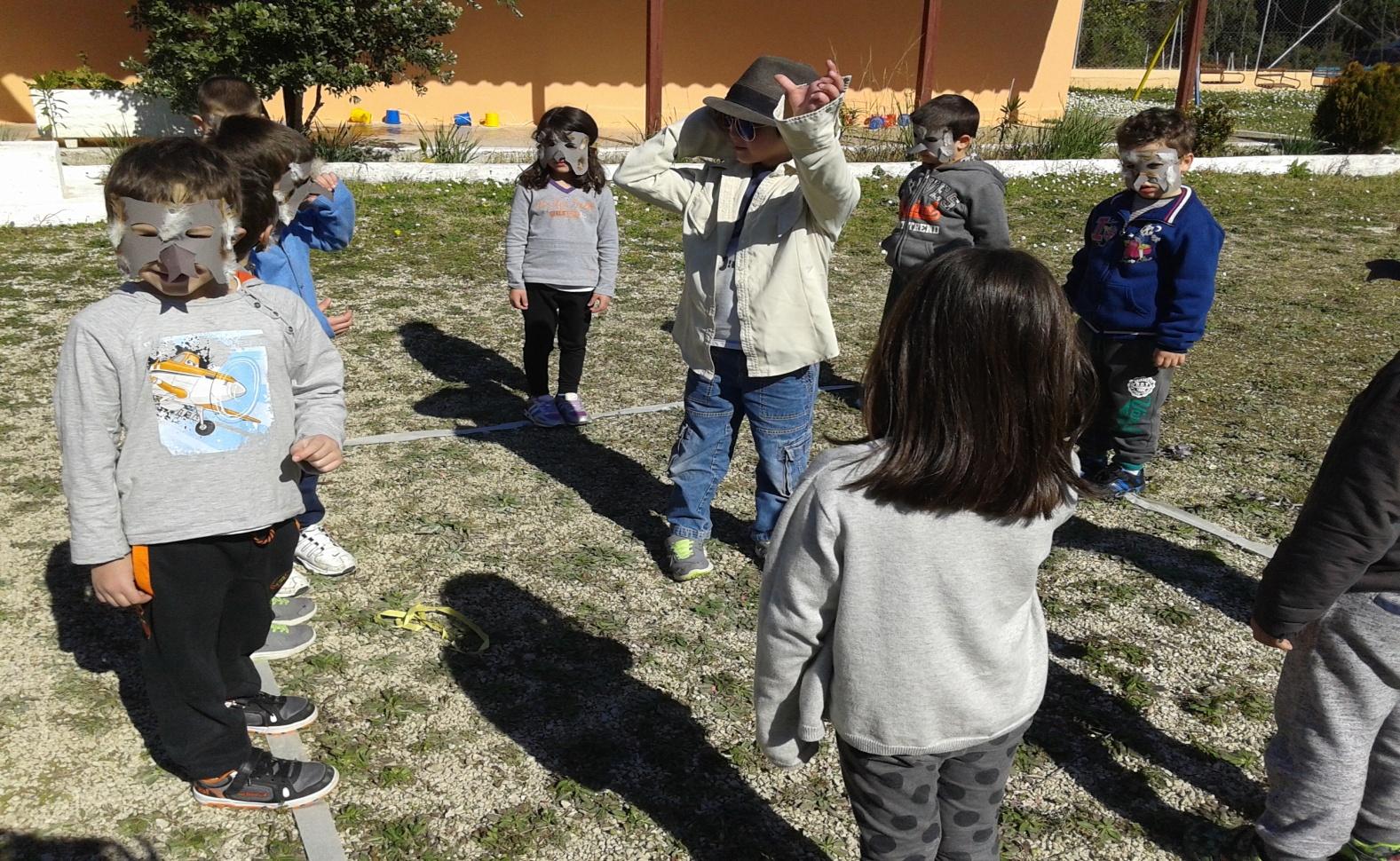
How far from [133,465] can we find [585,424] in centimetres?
313

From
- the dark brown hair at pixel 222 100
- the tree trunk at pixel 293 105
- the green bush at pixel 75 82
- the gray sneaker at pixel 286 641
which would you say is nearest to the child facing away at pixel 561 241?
the dark brown hair at pixel 222 100

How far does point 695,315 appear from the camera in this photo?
11.9 ft

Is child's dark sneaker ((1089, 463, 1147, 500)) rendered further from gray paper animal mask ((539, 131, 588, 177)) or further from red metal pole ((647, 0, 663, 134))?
red metal pole ((647, 0, 663, 134))

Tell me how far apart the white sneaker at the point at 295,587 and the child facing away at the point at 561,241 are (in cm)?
183

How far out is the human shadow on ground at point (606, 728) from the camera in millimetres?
2658

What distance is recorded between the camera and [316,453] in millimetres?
2498

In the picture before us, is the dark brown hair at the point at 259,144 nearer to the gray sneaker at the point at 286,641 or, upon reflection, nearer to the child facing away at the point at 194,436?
the child facing away at the point at 194,436

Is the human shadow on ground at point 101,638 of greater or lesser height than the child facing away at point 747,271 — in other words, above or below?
below

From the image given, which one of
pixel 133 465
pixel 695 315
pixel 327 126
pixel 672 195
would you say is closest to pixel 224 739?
pixel 133 465

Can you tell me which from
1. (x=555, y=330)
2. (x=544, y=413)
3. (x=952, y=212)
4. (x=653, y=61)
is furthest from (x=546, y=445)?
(x=653, y=61)

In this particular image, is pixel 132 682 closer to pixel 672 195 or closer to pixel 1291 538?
pixel 672 195

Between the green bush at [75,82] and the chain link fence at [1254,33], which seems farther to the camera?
the chain link fence at [1254,33]

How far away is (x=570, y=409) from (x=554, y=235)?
86cm

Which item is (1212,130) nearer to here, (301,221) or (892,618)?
(301,221)
